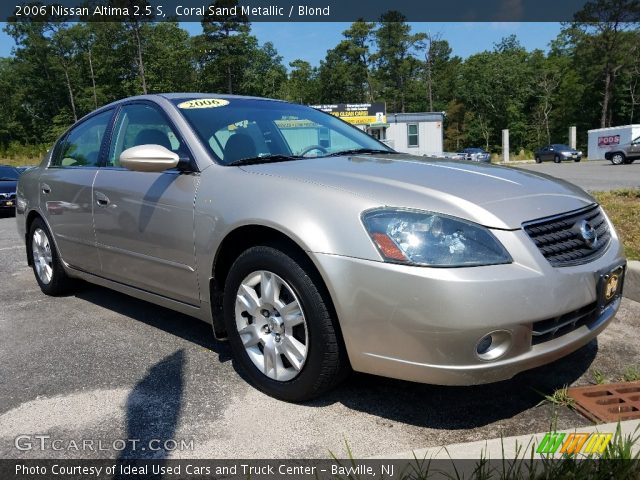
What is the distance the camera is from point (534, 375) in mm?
2881

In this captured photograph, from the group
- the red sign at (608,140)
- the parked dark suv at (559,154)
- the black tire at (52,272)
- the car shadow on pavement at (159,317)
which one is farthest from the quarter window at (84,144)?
the red sign at (608,140)

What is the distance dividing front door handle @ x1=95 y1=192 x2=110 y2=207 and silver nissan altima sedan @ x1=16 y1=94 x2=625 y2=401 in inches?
0.5

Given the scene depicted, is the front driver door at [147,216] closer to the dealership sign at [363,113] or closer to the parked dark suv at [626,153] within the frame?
the parked dark suv at [626,153]

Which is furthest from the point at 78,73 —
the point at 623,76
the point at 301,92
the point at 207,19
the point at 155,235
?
the point at 155,235

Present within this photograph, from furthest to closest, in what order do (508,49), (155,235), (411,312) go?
(508,49), (155,235), (411,312)

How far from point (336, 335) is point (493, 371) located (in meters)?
0.67

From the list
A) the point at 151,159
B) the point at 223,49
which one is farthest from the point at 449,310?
the point at 223,49

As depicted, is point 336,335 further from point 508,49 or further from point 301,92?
point 508,49

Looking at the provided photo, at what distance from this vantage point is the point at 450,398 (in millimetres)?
2674

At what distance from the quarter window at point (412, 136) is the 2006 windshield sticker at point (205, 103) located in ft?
124

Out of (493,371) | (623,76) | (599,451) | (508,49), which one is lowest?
(599,451)

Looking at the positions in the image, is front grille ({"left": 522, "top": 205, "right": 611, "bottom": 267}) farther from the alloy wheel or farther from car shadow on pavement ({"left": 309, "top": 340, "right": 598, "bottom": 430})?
the alloy wheel

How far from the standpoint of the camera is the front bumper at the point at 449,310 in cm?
211

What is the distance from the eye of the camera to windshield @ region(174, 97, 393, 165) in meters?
3.18
